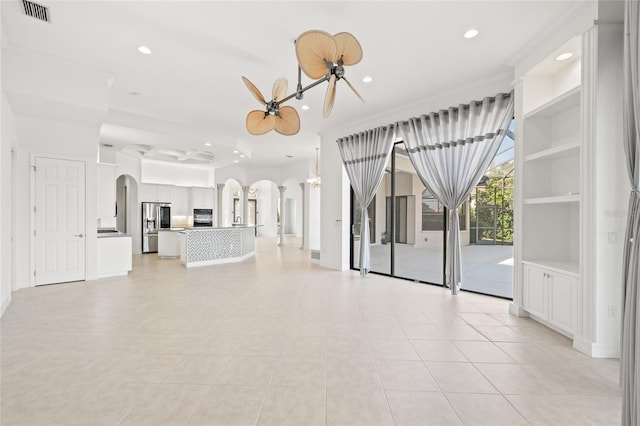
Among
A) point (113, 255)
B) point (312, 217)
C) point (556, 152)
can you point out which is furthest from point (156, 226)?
point (556, 152)

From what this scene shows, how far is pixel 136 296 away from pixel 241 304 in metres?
1.77

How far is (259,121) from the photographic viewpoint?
363 centimetres

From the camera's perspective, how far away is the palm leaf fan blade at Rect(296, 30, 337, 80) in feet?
7.43

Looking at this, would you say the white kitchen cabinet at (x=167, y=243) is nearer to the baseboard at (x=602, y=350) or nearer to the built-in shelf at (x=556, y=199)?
the built-in shelf at (x=556, y=199)

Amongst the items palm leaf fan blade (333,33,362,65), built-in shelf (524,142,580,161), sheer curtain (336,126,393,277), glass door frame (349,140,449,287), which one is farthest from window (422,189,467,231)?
palm leaf fan blade (333,33,362,65)

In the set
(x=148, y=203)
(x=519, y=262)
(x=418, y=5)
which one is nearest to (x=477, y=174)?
(x=519, y=262)

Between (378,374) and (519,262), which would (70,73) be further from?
(519,262)

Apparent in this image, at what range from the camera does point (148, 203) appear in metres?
9.25

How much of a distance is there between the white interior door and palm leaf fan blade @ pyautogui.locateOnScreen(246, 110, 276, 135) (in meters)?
3.86

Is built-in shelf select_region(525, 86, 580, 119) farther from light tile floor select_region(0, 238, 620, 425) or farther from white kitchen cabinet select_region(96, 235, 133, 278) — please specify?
white kitchen cabinet select_region(96, 235, 133, 278)

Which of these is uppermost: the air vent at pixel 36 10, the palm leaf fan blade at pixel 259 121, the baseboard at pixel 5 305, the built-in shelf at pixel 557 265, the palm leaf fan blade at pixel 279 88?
the air vent at pixel 36 10

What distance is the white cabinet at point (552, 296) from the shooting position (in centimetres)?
286

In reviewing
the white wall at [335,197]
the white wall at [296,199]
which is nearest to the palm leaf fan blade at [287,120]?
the white wall at [335,197]

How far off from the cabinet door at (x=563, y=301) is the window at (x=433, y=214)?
1.96m
